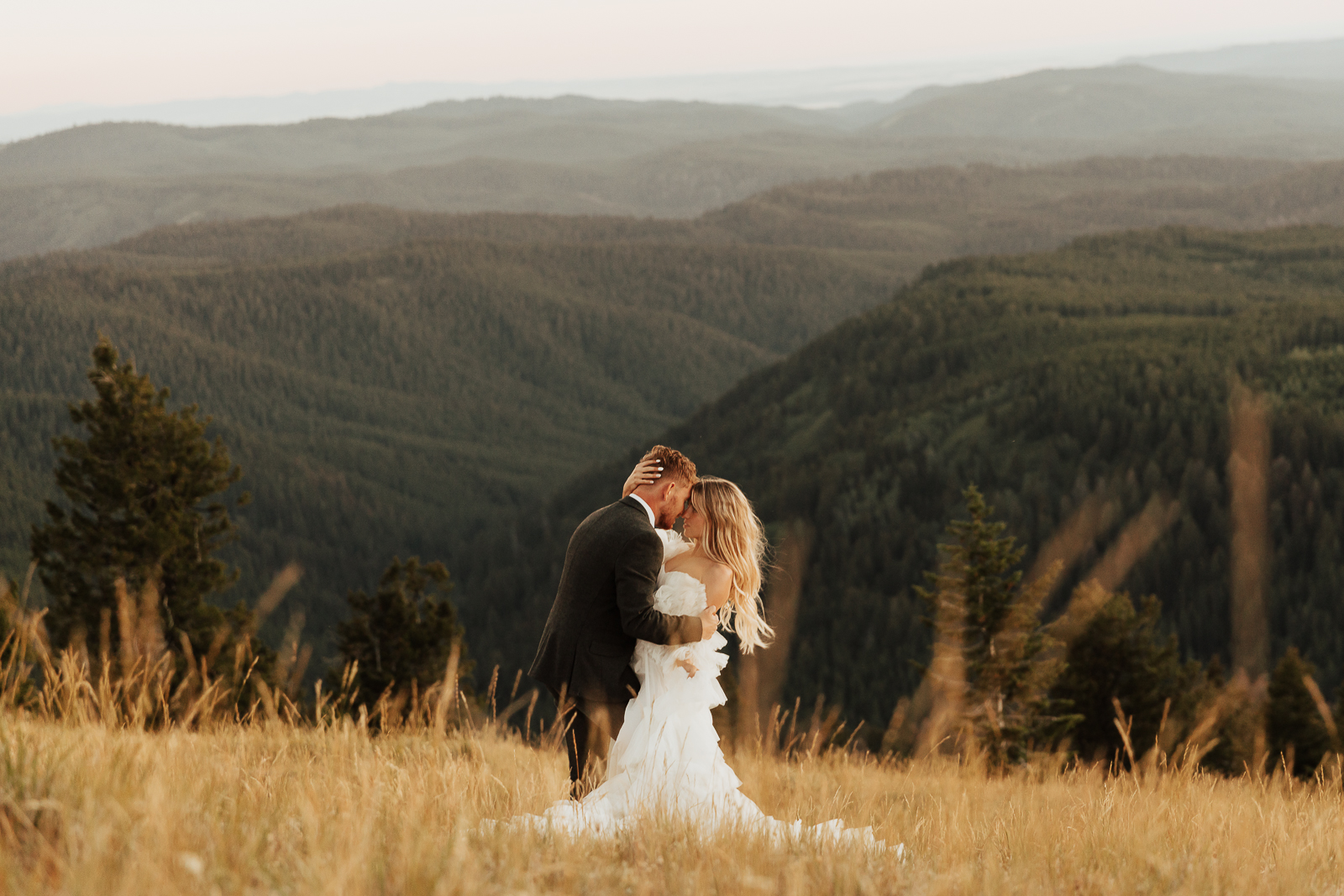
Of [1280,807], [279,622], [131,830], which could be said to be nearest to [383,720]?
[131,830]

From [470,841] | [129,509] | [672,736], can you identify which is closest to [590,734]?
[672,736]

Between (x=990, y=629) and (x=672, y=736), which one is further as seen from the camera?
(x=990, y=629)

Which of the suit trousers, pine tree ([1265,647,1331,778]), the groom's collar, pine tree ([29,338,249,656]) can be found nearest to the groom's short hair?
the groom's collar

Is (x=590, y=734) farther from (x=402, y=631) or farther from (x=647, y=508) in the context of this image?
(x=402, y=631)

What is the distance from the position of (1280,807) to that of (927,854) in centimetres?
315

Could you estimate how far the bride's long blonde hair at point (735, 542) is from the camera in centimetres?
707

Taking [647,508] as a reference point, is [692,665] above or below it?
below

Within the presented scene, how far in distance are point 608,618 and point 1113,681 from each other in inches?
1476

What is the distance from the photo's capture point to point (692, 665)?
23.5ft

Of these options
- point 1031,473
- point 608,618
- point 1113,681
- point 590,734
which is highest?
point 608,618

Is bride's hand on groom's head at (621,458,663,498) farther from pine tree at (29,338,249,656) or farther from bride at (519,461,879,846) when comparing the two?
pine tree at (29,338,249,656)

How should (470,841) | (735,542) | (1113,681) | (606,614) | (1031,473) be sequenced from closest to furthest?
(470,841), (735,542), (606,614), (1113,681), (1031,473)

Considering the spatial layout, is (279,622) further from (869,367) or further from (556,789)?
(556,789)

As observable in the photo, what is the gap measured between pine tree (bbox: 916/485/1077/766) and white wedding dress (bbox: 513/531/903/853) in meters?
20.4
